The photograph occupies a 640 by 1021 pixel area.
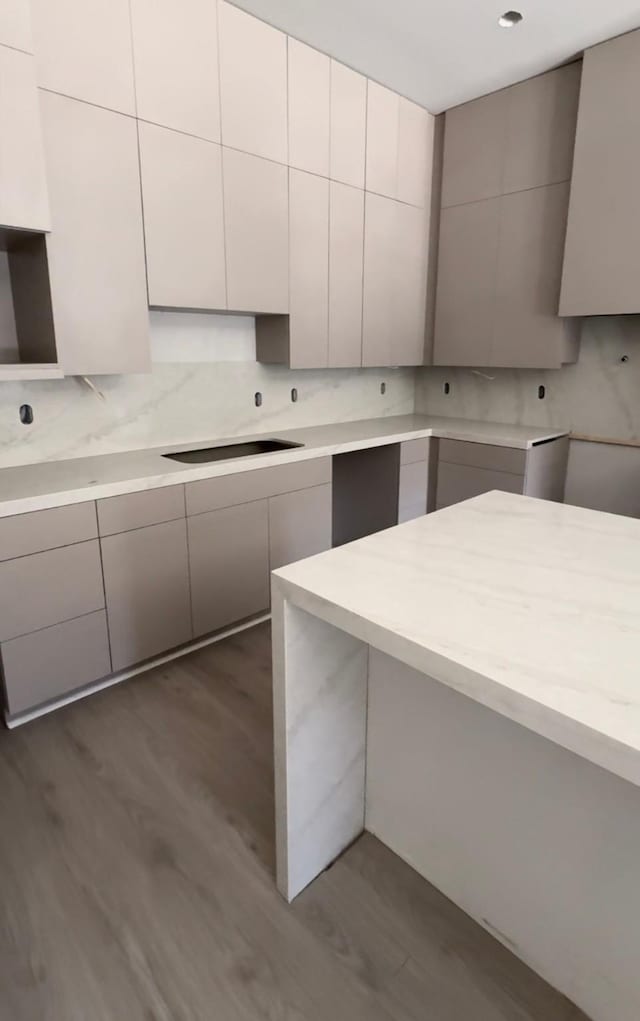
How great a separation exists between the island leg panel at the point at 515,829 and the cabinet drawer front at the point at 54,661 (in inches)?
45.6

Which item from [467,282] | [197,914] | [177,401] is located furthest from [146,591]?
[467,282]

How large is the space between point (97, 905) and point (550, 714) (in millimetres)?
1251

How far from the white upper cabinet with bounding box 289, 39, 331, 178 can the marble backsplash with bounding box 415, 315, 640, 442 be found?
5.54 ft

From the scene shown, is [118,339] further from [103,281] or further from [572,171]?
[572,171]

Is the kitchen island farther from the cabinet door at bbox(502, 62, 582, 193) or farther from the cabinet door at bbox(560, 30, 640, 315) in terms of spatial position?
the cabinet door at bbox(502, 62, 582, 193)

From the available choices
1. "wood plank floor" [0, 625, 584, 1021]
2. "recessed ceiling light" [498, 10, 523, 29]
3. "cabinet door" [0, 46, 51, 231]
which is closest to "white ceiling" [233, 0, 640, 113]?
"recessed ceiling light" [498, 10, 523, 29]

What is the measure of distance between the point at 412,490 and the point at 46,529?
214 centimetres

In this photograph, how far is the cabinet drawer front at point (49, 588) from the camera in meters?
1.85

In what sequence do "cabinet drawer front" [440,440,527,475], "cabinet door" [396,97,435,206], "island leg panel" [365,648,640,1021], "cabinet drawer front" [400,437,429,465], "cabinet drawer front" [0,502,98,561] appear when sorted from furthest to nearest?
1. "cabinet drawer front" [400,437,429,465]
2. "cabinet door" [396,97,435,206]
3. "cabinet drawer front" [440,440,527,475]
4. "cabinet drawer front" [0,502,98,561]
5. "island leg panel" [365,648,640,1021]

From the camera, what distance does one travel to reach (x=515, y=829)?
1.18 meters

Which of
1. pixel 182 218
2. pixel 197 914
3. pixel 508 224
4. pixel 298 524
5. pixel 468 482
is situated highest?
pixel 508 224

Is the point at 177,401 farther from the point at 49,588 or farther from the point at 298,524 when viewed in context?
the point at 49,588

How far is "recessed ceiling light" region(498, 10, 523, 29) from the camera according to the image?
2.37m

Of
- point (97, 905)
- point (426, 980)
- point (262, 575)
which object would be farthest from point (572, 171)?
point (97, 905)
